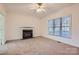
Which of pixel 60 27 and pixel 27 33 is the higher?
pixel 60 27

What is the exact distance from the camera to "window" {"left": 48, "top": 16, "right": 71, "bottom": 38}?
6.37 ft

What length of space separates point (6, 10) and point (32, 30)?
59cm

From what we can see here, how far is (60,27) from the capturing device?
199 cm

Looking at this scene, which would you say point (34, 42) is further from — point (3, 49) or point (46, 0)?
point (46, 0)

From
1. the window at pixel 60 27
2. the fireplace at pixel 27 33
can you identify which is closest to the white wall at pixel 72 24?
the window at pixel 60 27

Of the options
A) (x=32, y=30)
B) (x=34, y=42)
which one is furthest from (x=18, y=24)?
(x=34, y=42)

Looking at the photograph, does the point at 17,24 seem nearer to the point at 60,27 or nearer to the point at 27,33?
the point at 27,33

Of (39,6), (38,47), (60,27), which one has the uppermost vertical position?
(39,6)

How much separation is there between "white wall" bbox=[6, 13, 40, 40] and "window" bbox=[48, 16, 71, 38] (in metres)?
0.25

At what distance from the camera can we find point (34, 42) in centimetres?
200

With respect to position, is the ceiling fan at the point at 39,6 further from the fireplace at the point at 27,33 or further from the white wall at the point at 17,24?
the fireplace at the point at 27,33

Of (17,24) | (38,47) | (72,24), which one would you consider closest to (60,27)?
(72,24)

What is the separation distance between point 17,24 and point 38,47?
0.57 meters

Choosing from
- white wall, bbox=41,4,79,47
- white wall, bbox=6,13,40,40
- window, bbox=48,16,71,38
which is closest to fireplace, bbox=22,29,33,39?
white wall, bbox=6,13,40,40
